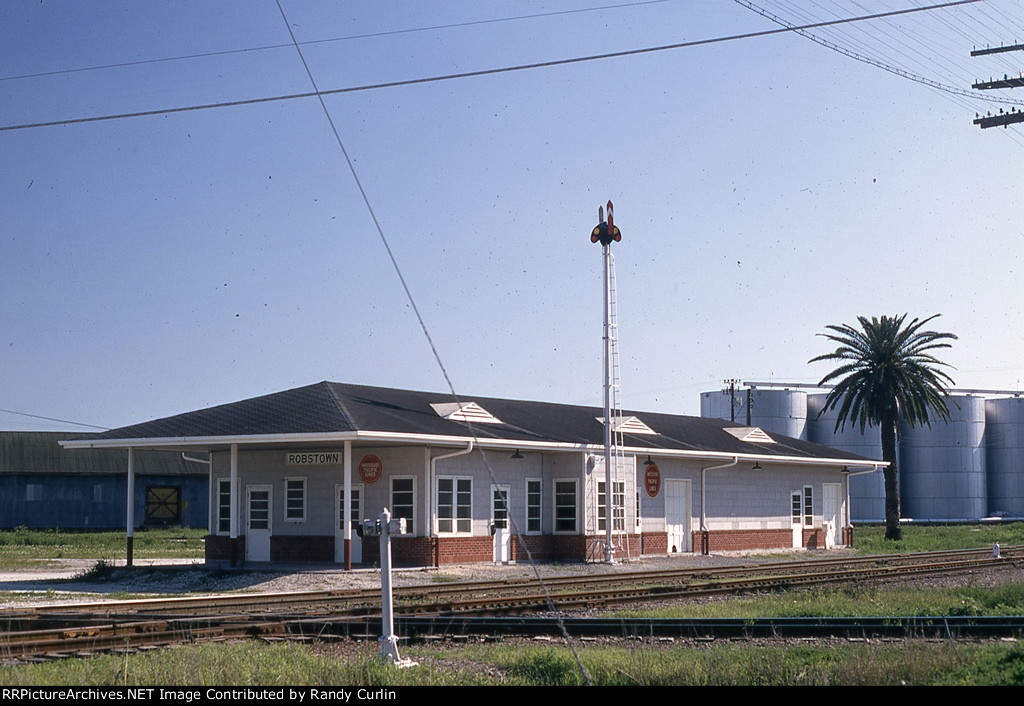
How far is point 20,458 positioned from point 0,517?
2.97 m

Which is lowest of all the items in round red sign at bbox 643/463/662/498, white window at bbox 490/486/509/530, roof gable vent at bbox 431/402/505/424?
white window at bbox 490/486/509/530

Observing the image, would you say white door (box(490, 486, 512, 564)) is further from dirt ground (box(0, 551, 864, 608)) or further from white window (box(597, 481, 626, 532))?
white window (box(597, 481, 626, 532))

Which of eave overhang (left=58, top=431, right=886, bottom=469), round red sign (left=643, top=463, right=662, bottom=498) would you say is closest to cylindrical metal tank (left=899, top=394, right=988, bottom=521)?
round red sign (left=643, top=463, right=662, bottom=498)

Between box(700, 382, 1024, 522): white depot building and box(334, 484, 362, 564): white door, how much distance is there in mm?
55784

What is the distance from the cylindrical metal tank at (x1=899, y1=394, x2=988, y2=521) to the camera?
83.6m

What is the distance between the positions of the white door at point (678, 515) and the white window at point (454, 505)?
339 inches

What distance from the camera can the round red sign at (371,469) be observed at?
30391 millimetres

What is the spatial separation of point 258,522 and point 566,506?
8.32m

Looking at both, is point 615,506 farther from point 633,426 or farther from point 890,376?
point 890,376

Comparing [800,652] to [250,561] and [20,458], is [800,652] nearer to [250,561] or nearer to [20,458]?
[250,561]

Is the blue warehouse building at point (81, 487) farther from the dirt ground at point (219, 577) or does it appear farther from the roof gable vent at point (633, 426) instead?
the roof gable vent at point (633, 426)

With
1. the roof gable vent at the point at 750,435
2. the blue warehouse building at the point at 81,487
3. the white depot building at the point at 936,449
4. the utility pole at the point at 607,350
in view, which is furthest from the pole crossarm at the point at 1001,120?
the white depot building at the point at 936,449
